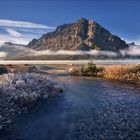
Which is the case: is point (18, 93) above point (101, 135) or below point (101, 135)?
above

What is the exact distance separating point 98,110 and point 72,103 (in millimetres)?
5668

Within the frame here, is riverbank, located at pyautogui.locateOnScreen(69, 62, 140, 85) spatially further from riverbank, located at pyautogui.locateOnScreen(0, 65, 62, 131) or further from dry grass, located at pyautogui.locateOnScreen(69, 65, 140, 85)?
riverbank, located at pyautogui.locateOnScreen(0, 65, 62, 131)

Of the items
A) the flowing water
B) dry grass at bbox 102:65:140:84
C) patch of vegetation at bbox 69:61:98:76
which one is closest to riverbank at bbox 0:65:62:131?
the flowing water

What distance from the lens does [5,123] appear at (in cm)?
2466

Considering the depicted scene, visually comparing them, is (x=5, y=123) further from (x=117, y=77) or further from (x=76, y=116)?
(x=117, y=77)

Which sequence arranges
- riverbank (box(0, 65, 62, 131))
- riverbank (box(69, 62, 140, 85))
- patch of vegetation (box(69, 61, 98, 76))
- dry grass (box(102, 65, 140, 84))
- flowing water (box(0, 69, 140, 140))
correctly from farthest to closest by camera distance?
1. patch of vegetation (box(69, 61, 98, 76))
2. riverbank (box(69, 62, 140, 85))
3. dry grass (box(102, 65, 140, 84))
4. riverbank (box(0, 65, 62, 131))
5. flowing water (box(0, 69, 140, 140))

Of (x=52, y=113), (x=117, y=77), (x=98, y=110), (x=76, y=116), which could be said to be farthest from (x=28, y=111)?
(x=117, y=77)

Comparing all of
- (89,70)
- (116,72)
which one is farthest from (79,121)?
(89,70)

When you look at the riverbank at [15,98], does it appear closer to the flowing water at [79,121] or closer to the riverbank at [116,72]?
the flowing water at [79,121]

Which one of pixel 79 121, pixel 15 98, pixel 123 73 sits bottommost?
pixel 79 121

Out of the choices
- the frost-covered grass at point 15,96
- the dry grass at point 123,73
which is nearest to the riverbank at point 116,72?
the dry grass at point 123,73

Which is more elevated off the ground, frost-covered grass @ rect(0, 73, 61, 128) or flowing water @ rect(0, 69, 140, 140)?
frost-covered grass @ rect(0, 73, 61, 128)

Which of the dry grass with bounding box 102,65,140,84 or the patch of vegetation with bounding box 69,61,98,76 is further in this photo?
the patch of vegetation with bounding box 69,61,98,76

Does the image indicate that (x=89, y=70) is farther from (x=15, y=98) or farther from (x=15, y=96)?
(x=15, y=98)
